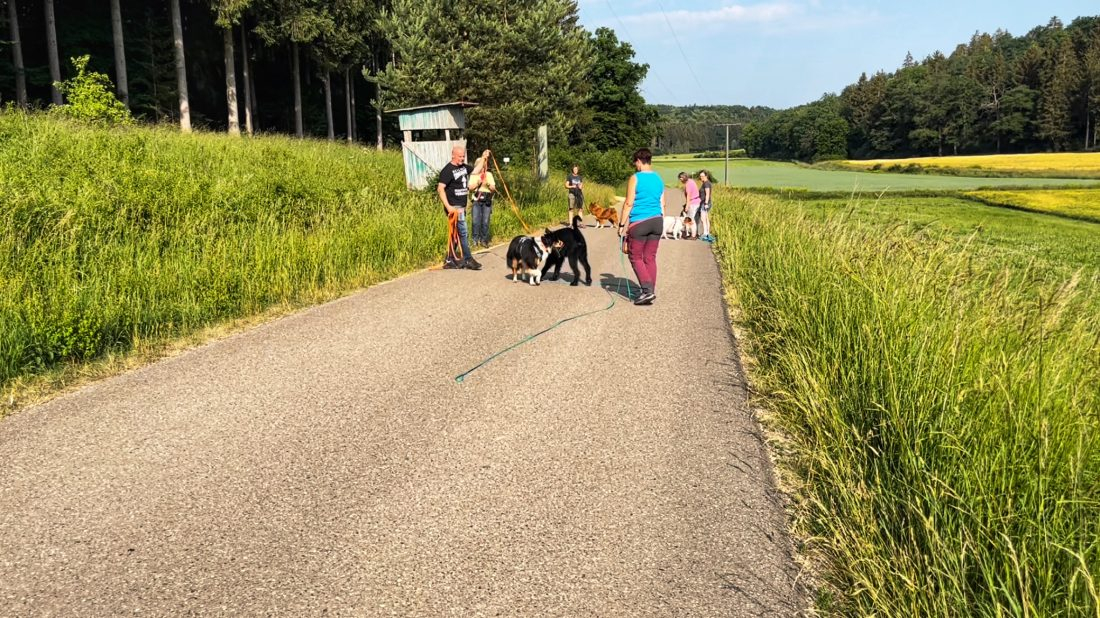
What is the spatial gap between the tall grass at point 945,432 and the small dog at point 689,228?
11724mm

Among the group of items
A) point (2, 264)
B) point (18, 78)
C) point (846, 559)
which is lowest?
point (846, 559)

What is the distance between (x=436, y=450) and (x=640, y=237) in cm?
508

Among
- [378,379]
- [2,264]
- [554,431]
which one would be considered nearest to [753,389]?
[554,431]

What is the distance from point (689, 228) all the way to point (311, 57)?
1123 inches

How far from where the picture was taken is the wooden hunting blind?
16469 millimetres

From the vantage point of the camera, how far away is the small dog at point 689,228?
57.5ft

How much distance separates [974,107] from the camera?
3674 inches

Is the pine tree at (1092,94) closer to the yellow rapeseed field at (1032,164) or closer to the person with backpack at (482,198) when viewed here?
the yellow rapeseed field at (1032,164)

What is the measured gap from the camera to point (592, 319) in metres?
7.61

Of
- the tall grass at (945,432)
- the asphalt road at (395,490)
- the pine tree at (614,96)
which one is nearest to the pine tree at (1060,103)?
the pine tree at (614,96)

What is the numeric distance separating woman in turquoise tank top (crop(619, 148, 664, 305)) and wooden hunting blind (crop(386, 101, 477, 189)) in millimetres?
9337

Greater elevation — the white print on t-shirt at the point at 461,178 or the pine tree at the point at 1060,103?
the pine tree at the point at 1060,103

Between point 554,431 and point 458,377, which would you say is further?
point 458,377

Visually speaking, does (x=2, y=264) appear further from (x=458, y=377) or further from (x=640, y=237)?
(x=640, y=237)
